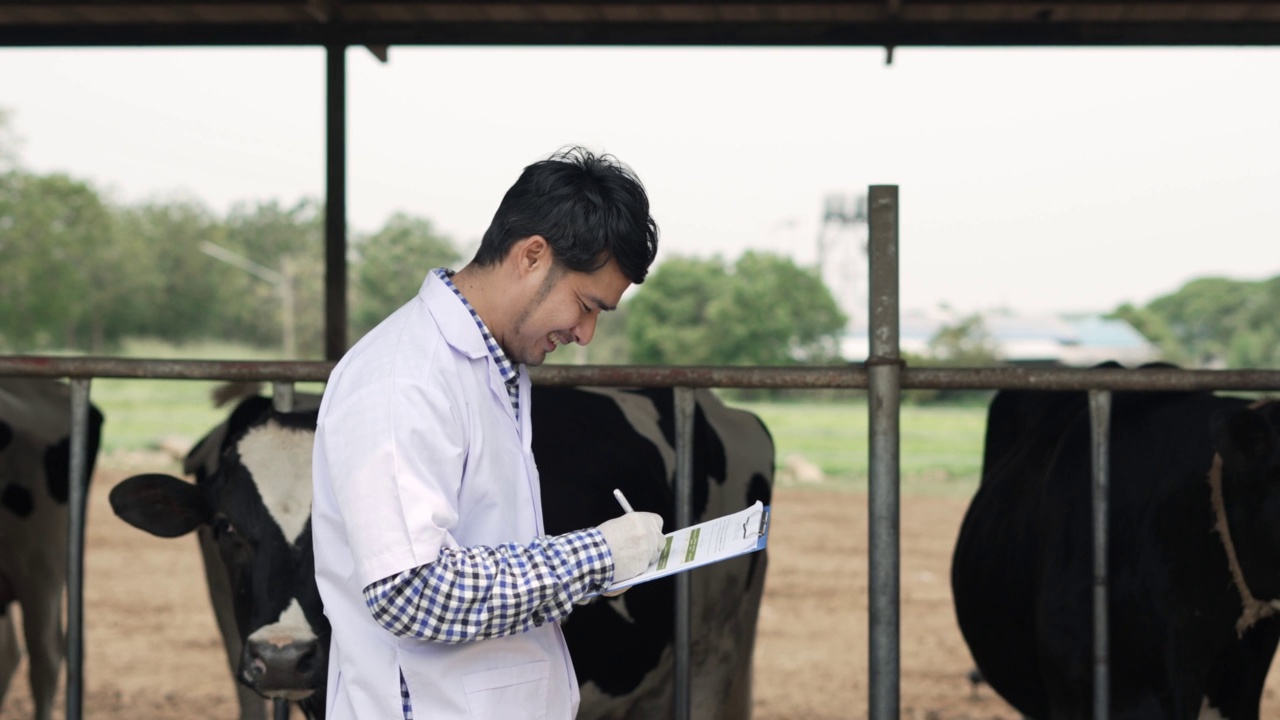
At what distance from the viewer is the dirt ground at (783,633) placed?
6.80 meters

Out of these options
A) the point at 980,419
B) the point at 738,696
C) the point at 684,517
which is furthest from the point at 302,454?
the point at 980,419

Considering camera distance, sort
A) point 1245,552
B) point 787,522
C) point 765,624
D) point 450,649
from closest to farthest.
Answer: point 450,649
point 1245,552
point 765,624
point 787,522

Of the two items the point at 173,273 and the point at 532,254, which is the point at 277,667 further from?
the point at 173,273

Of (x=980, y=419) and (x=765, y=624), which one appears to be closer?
(x=765, y=624)

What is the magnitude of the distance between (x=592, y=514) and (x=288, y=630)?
119cm

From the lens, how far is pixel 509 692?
5.72 feet

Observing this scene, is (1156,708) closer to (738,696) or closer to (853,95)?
(738,696)

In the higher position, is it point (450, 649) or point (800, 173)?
point (800, 173)

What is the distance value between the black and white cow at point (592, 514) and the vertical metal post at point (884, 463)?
101cm

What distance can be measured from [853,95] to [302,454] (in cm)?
5390

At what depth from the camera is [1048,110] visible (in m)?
54.9

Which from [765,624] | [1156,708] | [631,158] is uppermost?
[631,158]

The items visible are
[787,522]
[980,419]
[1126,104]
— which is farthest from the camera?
[1126,104]

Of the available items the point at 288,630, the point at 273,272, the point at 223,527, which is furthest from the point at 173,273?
the point at 288,630
